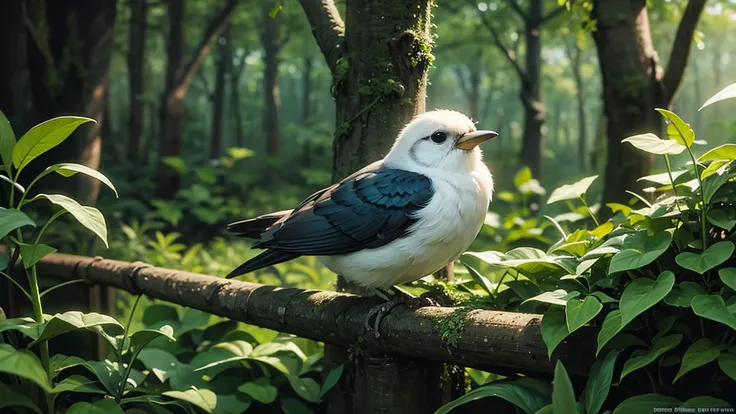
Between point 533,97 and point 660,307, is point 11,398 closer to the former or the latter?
point 660,307

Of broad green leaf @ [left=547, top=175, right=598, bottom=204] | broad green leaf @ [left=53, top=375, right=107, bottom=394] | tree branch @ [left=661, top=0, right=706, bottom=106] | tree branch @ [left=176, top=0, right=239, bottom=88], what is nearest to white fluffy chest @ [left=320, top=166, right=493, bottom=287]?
broad green leaf @ [left=547, top=175, right=598, bottom=204]

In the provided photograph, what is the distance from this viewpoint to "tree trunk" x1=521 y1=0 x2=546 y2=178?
973cm

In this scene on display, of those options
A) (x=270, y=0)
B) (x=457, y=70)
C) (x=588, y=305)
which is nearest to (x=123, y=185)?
(x=270, y=0)

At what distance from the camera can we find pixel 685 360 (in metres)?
1.71

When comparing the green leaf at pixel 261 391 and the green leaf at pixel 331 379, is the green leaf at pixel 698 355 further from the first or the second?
the green leaf at pixel 261 391

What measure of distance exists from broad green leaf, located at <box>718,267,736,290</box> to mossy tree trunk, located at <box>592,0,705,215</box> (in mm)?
2513

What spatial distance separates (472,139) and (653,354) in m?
0.98

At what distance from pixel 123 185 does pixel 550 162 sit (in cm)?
2052

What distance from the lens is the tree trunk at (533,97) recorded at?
383 inches

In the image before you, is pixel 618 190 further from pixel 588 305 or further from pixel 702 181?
pixel 588 305

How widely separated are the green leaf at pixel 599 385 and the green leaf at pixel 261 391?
136 centimetres

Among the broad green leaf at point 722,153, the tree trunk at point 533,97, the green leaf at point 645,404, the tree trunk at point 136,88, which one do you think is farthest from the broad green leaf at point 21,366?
the tree trunk at point 136,88

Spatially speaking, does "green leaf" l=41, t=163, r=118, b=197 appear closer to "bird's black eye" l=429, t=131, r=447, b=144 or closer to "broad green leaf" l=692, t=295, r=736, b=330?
"bird's black eye" l=429, t=131, r=447, b=144

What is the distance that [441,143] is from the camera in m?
2.47
